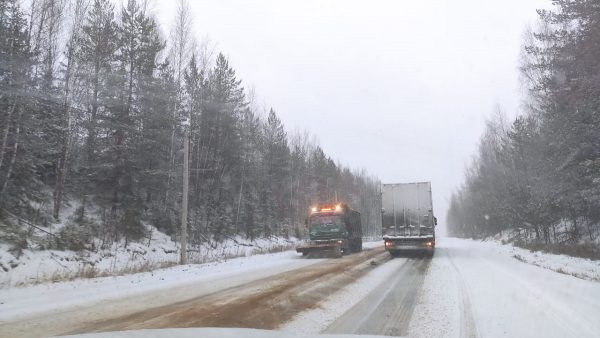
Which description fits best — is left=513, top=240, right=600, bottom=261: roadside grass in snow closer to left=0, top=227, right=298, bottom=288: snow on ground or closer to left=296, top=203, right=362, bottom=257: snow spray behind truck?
left=296, top=203, right=362, bottom=257: snow spray behind truck

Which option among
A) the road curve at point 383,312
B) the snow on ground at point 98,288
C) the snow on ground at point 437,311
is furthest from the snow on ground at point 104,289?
the snow on ground at point 437,311

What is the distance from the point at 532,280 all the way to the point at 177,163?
24.6m

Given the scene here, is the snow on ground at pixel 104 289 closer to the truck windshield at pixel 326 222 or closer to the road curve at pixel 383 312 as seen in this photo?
the road curve at pixel 383 312

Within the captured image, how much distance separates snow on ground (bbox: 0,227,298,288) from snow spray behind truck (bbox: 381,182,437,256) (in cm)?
884

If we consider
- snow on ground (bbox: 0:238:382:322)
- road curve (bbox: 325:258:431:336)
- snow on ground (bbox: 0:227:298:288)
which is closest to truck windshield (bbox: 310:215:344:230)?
snow on ground (bbox: 0:227:298:288)

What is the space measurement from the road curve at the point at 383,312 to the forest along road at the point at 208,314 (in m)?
0.96

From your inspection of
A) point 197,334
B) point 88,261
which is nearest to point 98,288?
point 197,334

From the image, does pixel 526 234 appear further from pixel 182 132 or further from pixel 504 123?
pixel 182 132

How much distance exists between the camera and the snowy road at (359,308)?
255 inches

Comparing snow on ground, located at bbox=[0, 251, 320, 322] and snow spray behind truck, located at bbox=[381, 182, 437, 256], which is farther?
snow spray behind truck, located at bbox=[381, 182, 437, 256]

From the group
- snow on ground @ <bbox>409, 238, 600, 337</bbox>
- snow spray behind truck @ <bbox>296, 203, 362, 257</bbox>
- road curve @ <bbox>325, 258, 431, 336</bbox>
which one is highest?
snow spray behind truck @ <bbox>296, 203, 362, 257</bbox>

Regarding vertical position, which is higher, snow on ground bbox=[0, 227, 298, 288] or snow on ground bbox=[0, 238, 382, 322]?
snow on ground bbox=[0, 227, 298, 288]

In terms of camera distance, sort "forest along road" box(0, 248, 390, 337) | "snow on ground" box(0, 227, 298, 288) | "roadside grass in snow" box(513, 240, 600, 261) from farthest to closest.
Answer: "roadside grass in snow" box(513, 240, 600, 261) → "snow on ground" box(0, 227, 298, 288) → "forest along road" box(0, 248, 390, 337)

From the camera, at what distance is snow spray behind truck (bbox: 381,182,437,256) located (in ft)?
71.1
